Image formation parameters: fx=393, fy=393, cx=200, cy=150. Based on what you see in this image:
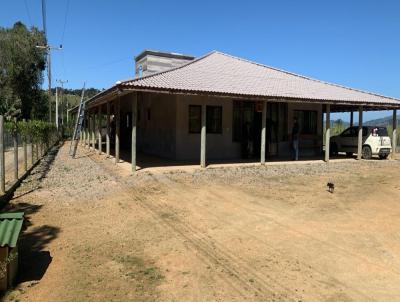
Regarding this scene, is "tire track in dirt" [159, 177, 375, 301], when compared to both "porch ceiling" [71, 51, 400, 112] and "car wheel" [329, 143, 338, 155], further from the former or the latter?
"car wheel" [329, 143, 338, 155]

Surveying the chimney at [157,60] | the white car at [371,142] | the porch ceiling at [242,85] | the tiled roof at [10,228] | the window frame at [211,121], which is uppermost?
the chimney at [157,60]

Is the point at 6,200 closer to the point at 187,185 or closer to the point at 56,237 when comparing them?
the point at 56,237

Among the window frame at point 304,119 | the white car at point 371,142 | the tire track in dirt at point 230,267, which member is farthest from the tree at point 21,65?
the tire track in dirt at point 230,267

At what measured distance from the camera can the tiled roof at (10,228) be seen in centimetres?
436

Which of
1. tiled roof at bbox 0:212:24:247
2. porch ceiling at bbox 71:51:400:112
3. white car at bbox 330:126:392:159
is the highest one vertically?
porch ceiling at bbox 71:51:400:112

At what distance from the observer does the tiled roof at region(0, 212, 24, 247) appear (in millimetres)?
4357

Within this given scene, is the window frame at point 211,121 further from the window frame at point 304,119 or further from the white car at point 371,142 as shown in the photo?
the white car at point 371,142

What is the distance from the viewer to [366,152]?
19391mm

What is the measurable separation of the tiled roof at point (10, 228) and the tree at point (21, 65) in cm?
3817

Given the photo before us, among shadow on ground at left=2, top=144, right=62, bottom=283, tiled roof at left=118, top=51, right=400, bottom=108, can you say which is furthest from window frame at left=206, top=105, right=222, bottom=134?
shadow on ground at left=2, top=144, right=62, bottom=283

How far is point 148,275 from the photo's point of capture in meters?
4.84

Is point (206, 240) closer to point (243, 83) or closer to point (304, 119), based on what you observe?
point (243, 83)

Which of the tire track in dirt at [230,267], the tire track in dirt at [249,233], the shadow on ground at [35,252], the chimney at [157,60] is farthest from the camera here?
the chimney at [157,60]

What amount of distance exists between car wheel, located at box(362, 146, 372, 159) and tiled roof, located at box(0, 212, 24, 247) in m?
17.7
